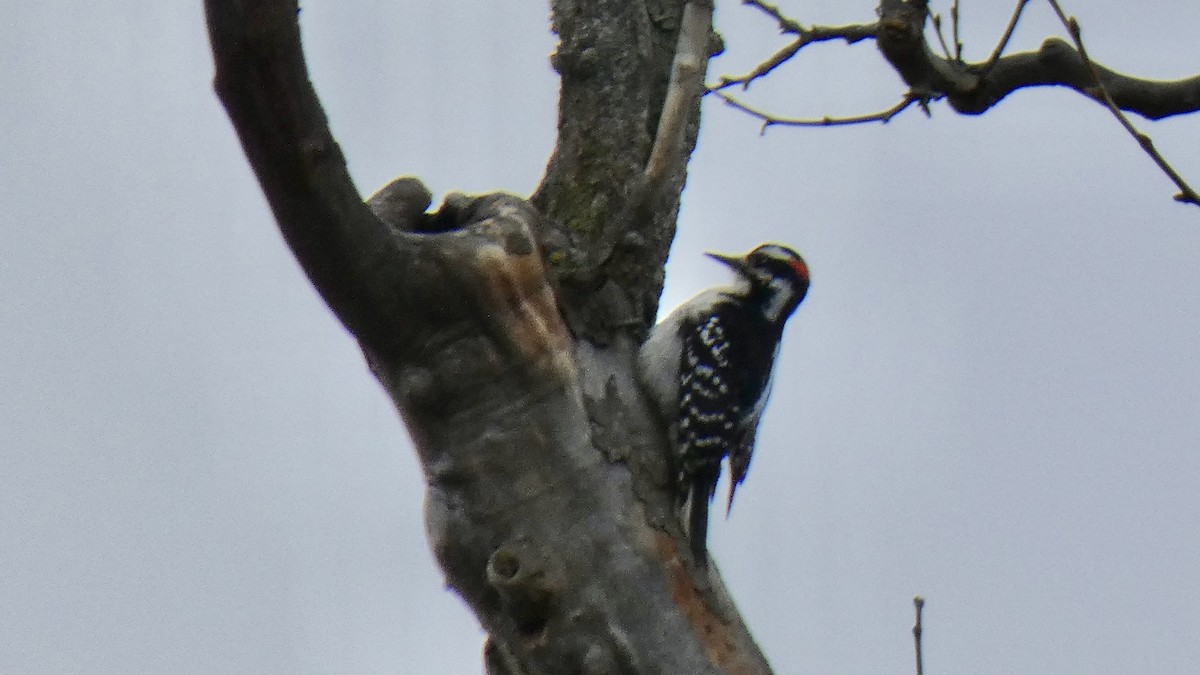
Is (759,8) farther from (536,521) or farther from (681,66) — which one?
(536,521)

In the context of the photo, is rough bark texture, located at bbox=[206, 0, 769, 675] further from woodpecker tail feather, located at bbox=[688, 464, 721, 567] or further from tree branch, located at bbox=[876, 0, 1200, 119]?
tree branch, located at bbox=[876, 0, 1200, 119]

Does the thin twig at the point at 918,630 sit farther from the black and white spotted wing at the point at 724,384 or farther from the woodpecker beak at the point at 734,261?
the woodpecker beak at the point at 734,261

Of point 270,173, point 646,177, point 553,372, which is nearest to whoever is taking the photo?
point 270,173

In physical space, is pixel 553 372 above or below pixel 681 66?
below

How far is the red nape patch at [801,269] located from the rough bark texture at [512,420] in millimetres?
2029

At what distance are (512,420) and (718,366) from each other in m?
1.77

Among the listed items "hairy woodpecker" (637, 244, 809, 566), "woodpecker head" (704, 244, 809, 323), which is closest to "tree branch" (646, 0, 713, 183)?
"hairy woodpecker" (637, 244, 809, 566)

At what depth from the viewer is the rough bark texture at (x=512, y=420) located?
290cm

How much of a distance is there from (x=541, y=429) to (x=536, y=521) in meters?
0.22

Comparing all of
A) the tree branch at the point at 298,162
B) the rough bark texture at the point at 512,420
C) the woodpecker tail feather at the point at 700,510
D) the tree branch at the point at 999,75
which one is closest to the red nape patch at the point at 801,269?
the tree branch at the point at 999,75

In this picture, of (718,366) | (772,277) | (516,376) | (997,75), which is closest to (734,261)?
(772,277)

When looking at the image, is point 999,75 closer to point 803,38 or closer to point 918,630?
point 803,38

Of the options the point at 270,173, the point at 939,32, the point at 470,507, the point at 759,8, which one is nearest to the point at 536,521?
the point at 470,507

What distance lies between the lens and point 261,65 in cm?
254
